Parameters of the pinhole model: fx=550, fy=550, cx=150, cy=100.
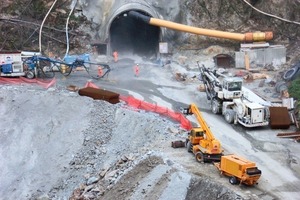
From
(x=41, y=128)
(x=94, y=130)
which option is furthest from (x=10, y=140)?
(x=94, y=130)

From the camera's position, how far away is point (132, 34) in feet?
151

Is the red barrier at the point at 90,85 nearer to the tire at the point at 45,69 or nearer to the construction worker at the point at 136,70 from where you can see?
the tire at the point at 45,69

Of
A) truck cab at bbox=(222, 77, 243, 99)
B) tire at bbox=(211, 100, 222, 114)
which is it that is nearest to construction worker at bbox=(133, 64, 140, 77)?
tire at bbox=(211, 100, 222, 114)

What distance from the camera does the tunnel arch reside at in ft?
140

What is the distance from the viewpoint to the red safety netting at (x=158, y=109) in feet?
95.0

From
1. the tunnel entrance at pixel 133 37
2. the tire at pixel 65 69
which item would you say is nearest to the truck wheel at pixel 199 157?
the tire at pixel 65 69

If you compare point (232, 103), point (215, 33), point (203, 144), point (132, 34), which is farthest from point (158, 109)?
point (132, 34)

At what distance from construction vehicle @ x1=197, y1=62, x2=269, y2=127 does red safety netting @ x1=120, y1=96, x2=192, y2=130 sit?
2.48 meters

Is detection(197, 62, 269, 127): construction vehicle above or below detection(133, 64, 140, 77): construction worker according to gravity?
below

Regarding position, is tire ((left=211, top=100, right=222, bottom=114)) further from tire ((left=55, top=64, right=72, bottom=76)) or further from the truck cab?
tire ((left=55, top=64, right=72, bottom=76))

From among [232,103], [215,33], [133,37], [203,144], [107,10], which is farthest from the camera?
[133,37]

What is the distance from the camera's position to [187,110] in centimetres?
2523

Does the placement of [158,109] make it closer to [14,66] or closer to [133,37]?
[14,66]

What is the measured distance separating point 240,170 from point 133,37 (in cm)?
2608
